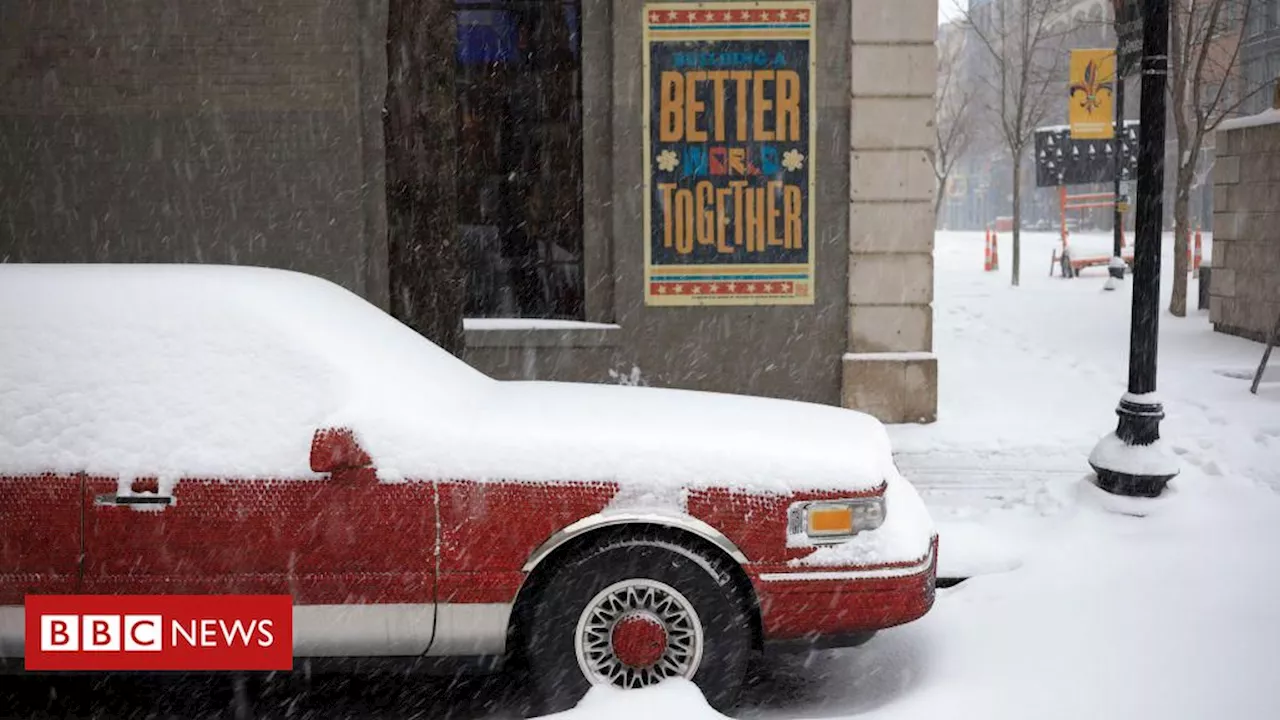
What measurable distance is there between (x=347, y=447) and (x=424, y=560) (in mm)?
472

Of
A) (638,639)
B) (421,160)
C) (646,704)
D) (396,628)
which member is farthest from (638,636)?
(421,160)

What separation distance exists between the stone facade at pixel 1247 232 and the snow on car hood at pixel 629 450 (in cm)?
1010

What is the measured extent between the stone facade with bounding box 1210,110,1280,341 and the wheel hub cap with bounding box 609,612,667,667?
35.4ft

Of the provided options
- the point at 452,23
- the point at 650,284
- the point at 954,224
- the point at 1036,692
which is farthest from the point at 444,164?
the point at 954,224

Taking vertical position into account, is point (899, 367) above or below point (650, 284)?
below

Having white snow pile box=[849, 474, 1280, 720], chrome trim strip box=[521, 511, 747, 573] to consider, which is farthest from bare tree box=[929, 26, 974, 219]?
chrome trim strip box=[521, 511, 747, 573]

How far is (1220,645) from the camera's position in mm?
4984

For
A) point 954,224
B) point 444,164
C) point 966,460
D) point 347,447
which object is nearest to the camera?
point 347,447

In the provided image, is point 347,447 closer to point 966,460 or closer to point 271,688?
point 271,688

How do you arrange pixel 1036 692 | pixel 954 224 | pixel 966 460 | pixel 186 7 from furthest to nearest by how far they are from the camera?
pixel 954 224
pixel 186 7
pixel 966 460
pixel 1036 692

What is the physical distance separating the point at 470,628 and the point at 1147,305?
15.5 ft

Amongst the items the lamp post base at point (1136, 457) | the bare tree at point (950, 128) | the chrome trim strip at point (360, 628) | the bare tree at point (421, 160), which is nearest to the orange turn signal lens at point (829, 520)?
the chrome trim strip at point (360, 628)

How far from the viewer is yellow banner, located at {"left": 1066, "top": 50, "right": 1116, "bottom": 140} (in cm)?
1994

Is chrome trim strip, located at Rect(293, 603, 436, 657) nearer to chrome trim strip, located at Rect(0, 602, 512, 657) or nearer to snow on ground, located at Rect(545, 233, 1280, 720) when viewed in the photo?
chrome trim strip, located at Rect(0, 602, 512, 657)
